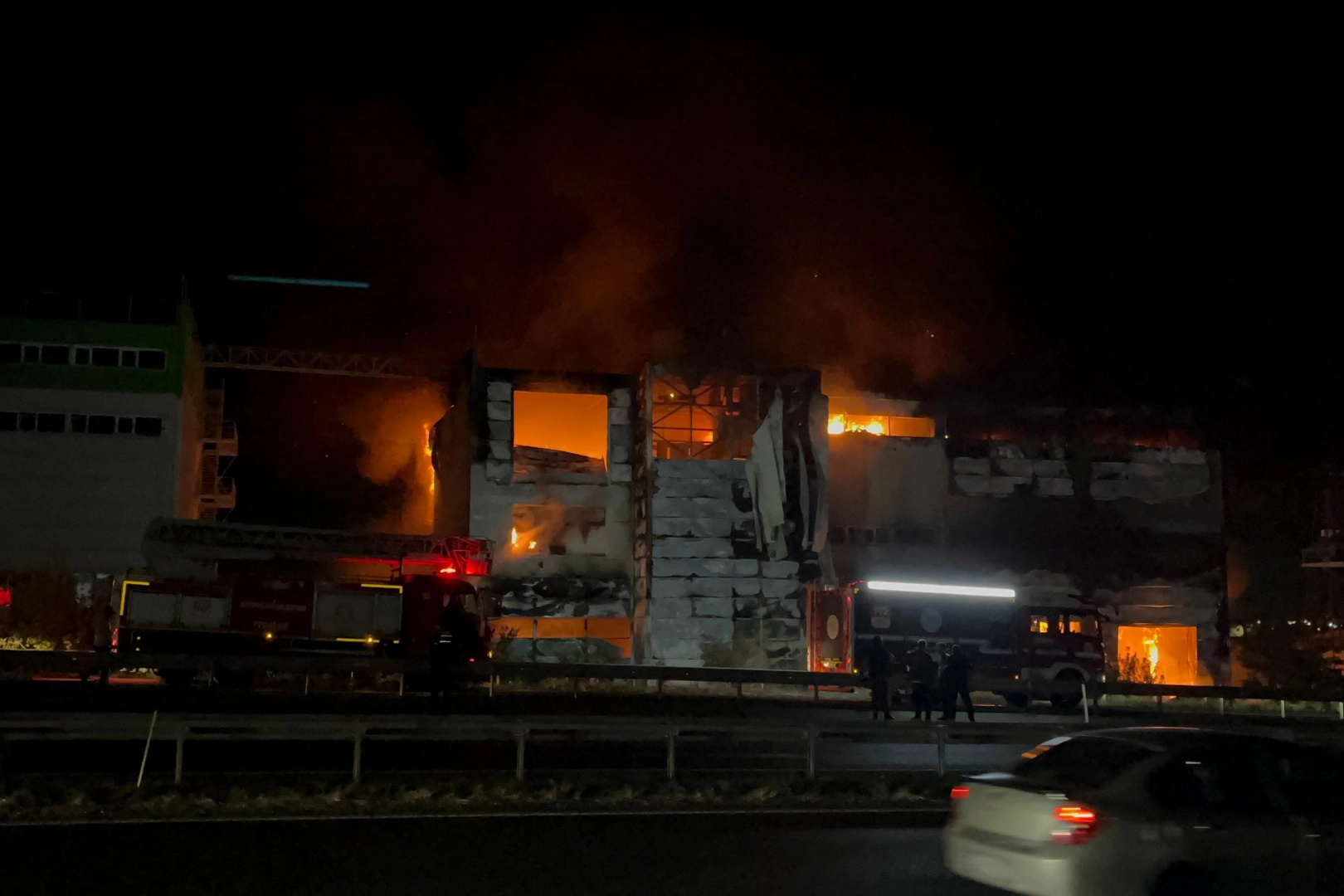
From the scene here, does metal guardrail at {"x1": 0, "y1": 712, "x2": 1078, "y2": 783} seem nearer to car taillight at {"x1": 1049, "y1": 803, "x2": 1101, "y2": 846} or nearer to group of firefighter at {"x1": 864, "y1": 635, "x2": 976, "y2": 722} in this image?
car taillight at {"x1": 1049, "y1": 803, "x2": 1101, "y2": 846}

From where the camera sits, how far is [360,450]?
4566 cm

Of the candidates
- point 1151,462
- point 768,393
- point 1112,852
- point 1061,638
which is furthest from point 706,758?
point 1151,462

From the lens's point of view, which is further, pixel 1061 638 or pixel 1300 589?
pixel 1300 589

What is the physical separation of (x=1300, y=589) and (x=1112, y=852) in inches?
1457

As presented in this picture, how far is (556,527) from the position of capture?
3334 cm

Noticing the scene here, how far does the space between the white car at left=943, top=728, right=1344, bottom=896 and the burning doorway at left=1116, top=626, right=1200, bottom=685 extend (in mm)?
30156

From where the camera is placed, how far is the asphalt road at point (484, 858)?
7301 millimetres

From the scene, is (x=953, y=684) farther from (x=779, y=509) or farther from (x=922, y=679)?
(x=779, y=509)

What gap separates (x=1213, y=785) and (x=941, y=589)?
1883 cm

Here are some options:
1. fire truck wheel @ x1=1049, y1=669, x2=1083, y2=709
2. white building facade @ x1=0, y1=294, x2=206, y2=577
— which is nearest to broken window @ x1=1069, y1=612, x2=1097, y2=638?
fire truck wheel @ x1=1049, y1=669, x2=1083, y2=709

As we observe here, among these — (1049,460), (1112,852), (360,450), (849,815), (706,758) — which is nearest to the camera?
(1112,852)

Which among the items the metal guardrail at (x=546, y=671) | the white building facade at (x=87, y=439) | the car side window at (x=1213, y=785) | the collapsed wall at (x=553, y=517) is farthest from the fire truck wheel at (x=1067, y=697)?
the white building facade at (x=87, y=439)

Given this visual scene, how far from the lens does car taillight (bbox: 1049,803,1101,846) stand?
6367 mm

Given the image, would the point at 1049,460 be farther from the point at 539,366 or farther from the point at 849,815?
the point at 849,815
